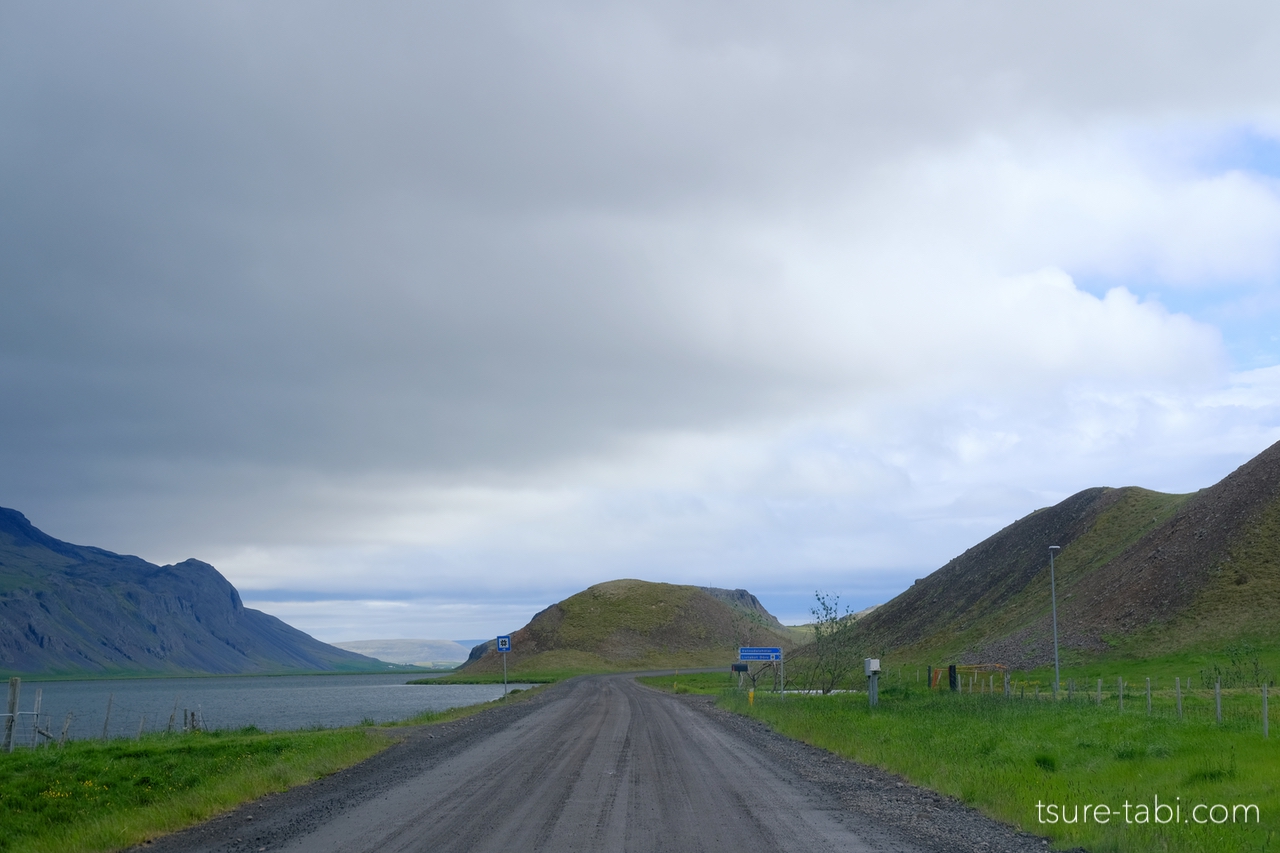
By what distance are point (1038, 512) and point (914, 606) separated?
71.4ft

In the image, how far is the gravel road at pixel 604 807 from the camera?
13.4 m

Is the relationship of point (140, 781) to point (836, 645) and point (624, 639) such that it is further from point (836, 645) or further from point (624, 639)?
point (624, 639)

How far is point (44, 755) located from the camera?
102 ft

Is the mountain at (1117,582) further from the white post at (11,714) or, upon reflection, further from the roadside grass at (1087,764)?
the white post at (11,714)

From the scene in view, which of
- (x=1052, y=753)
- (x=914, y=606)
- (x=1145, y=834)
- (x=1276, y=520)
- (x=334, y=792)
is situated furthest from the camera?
(x=914, y=606)

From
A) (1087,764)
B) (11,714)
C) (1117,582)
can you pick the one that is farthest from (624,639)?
(1087,764)

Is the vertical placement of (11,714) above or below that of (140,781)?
above

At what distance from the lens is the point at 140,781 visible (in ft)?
92.7

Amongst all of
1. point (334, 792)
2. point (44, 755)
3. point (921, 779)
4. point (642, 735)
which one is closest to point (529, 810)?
point (334, 792)

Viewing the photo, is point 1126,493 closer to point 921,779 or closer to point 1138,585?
point 1138,585

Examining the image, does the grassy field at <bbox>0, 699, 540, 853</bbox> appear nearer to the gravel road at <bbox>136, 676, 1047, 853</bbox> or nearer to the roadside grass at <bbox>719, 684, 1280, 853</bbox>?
the gravel road at <bbox>136, 676, 1047, 853</bbox>

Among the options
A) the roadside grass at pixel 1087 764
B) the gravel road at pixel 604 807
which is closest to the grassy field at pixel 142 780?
the gravel road at pixel 604 807

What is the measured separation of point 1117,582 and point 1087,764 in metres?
76.1

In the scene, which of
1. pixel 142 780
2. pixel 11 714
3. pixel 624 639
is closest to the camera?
pixel 142 780
